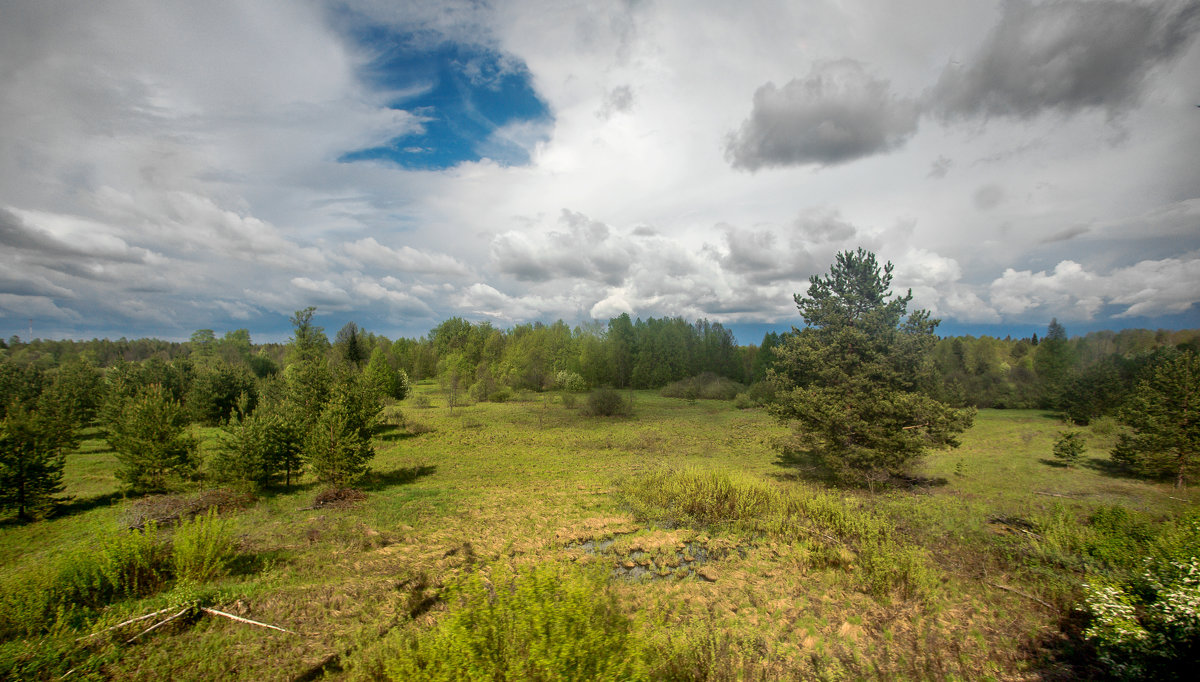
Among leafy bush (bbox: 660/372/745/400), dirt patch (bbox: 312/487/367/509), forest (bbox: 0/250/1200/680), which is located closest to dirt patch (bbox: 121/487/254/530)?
forest (bbox: 0/250/1200/680)

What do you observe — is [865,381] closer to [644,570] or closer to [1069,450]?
[644,570]

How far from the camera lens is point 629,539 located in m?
11.2

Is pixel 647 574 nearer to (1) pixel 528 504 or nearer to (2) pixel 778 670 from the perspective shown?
(2) pixel 778 670

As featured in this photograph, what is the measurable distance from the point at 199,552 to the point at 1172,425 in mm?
29890

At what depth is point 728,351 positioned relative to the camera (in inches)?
3130

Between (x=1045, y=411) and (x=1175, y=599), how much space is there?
53.4m

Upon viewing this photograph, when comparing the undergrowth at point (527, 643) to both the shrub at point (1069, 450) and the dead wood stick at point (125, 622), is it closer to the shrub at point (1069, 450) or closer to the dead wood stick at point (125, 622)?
the dead wood stick at point (125, 622)

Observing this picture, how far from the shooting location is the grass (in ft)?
16.7

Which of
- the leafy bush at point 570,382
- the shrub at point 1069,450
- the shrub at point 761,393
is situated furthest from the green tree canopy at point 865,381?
the leafy bush at point 570,382

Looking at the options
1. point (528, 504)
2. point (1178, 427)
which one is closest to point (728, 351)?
point (1178, 427)

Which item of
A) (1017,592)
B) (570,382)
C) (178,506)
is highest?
(570,382)

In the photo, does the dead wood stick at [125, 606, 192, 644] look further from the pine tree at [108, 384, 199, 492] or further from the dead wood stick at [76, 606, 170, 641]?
the pine tree at [108, 384, 199, 492]

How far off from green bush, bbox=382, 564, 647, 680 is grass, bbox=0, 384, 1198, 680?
43 mm

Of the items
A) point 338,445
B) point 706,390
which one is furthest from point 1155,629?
point 706,390
